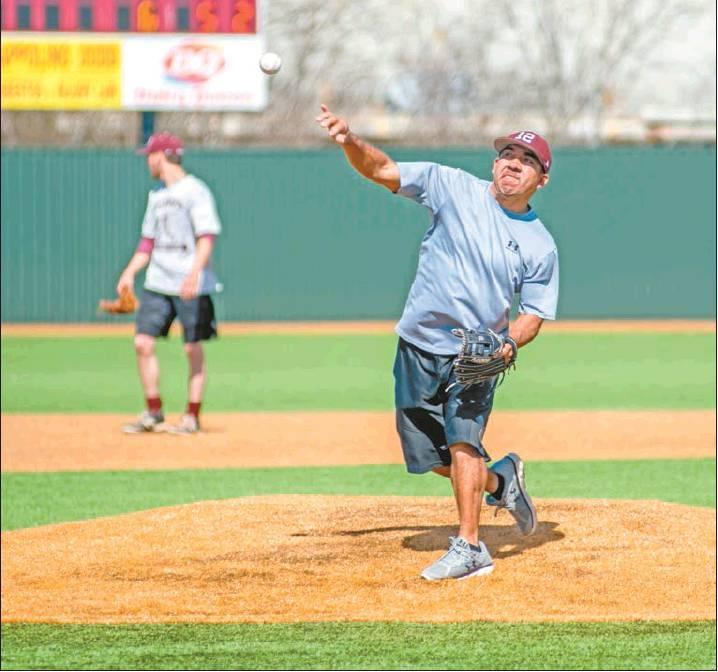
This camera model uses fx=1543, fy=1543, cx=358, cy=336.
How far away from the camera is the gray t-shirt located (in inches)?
210

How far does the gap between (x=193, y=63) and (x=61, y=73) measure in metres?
1.75

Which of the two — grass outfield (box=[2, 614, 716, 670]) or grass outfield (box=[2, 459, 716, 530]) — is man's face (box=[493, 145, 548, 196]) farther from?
grass outfield (box=[2, 459, 716, 530])

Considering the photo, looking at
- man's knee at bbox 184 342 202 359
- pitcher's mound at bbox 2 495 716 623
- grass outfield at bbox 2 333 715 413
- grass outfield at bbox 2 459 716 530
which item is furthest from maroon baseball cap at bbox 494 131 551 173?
grass outfield at bbox 2 333 715 413

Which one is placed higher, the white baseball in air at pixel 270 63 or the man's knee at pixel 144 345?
the white baseball in air at pixel 270 63

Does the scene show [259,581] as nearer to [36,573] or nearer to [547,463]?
[36,573]

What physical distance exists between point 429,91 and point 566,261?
983cm

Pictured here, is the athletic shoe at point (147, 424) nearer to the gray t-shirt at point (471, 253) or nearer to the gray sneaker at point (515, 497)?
the gray sneaker at point (515, 497)

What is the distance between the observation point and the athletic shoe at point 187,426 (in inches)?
431

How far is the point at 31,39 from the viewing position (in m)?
19.9

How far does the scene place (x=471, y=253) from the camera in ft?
17.5

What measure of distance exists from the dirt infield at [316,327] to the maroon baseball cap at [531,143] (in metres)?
15.5

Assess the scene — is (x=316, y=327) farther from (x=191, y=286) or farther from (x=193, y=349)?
(x=191, y=286)

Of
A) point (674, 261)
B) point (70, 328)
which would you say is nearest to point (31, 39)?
point (70, 328)

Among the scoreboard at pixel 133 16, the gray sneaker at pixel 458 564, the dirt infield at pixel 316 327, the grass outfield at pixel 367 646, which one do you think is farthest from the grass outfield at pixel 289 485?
the dirt infield at pixel 316 327
